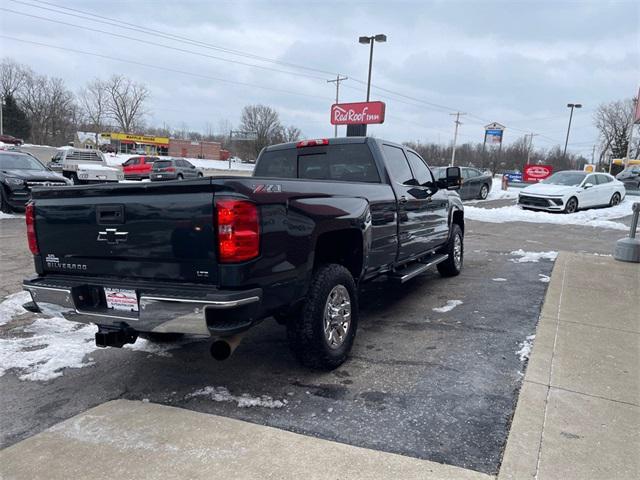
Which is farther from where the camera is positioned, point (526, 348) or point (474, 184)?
point (474, 184)

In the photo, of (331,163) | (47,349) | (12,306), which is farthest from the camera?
(12,306)

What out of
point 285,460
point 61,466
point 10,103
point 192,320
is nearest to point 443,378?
point 285,460

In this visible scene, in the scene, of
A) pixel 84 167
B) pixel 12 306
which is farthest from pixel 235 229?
pixel 84 167

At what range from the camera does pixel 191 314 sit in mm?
2838

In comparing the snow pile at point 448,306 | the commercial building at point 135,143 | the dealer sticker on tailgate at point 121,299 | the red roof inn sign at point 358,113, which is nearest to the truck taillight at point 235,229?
the dealer sticker on tailgate at point 121,299

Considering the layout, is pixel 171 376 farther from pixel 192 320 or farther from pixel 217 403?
pixel 192 320

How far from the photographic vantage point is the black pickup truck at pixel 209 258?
2.89 metres

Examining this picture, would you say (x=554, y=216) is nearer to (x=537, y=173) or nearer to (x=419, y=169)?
(x=419, y=169)

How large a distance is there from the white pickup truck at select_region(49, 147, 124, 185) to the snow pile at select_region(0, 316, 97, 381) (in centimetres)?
1536

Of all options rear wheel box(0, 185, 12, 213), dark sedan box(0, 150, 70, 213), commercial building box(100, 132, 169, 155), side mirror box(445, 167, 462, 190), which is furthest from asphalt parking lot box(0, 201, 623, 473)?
commercial building box(100, 132, 169, 155)

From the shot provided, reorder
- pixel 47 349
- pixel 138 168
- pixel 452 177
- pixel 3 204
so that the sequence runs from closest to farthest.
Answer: pixel 47 349
pixel 452 177
pixel 3 204
pixel 138 168

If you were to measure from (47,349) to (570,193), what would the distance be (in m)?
16.1

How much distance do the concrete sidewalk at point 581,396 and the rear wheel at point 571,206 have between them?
1132 cm

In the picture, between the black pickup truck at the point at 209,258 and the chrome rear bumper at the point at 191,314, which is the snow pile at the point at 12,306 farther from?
the chrome rear bumper at the point at 191,314
